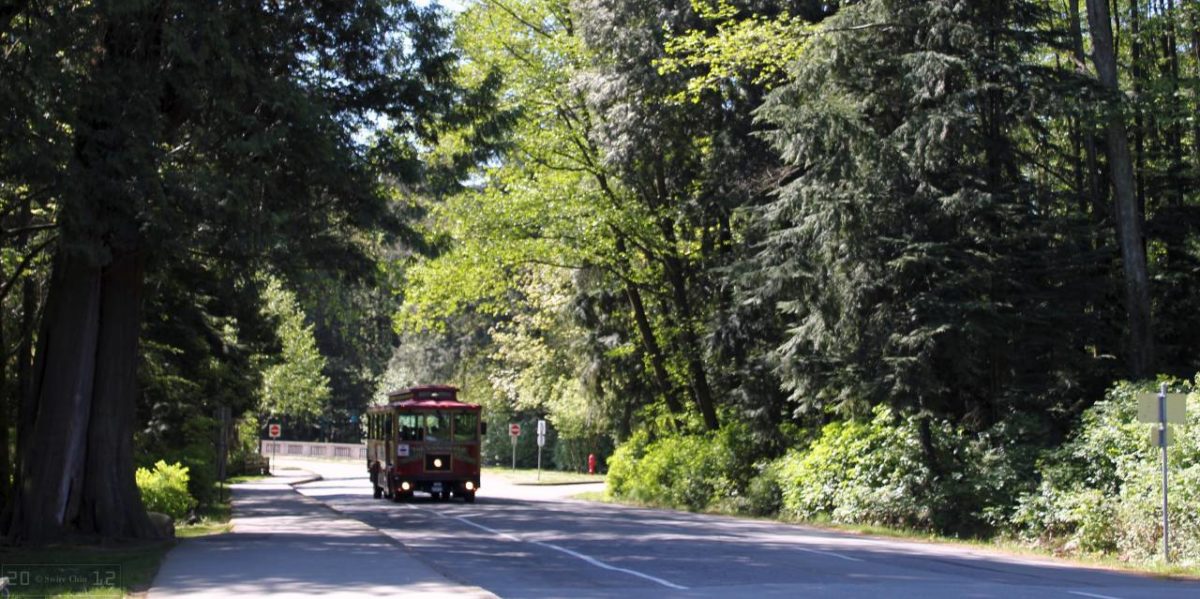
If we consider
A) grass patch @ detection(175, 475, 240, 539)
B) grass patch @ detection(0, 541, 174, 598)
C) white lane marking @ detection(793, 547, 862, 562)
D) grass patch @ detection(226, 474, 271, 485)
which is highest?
grass patch @ detection(0, 541, 174, 598)

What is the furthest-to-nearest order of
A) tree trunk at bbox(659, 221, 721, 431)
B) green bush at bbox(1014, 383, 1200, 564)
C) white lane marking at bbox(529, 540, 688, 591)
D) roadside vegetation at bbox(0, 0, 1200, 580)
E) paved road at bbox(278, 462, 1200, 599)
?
tree trunk at bbox(659, 221, 721, 431), green bush at bbox(1014, 383, 1200, 564), roadside vegetation at bbox(0, 0, 1200, 580), white lane marking at bbox(529, 540, 688, 591), paved road at bbox(278, 462, 1200, 599)

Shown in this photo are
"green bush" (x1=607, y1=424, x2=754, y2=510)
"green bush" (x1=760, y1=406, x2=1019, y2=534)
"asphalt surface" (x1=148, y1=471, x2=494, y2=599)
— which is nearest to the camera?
"asphalt surface" (x1=148, y1=471, x2=494, y2=599)

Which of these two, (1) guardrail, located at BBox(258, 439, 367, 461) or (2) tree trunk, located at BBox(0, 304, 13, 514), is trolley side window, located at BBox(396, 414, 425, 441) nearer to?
(2) tree trunk, located at BBox(0, 304, 13, 514)

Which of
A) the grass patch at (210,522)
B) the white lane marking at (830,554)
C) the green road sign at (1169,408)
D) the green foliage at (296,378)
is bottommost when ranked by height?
the grass patch at (210,522)

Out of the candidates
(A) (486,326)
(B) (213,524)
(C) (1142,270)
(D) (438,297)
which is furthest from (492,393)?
(C) (1142,270)

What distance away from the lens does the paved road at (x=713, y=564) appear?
14.5m

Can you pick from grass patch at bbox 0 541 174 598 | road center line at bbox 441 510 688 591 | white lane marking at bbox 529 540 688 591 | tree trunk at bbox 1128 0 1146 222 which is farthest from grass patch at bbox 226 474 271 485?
tree trunk at bbox 1128 0 1146 222

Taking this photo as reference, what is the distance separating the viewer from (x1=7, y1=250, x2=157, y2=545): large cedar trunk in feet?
64.0

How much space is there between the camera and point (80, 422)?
19.9m

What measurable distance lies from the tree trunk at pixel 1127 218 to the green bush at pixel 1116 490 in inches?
68.1

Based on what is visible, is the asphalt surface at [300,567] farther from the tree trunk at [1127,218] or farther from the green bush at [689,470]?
the tree trunk at [1127,218]

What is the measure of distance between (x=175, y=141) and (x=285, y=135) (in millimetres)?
3288

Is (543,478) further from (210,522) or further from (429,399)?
(210,522)

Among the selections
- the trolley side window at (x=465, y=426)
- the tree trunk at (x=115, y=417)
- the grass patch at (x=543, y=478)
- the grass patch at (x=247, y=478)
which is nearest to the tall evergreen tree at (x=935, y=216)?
the trolley side window at (x=465, y=426)
